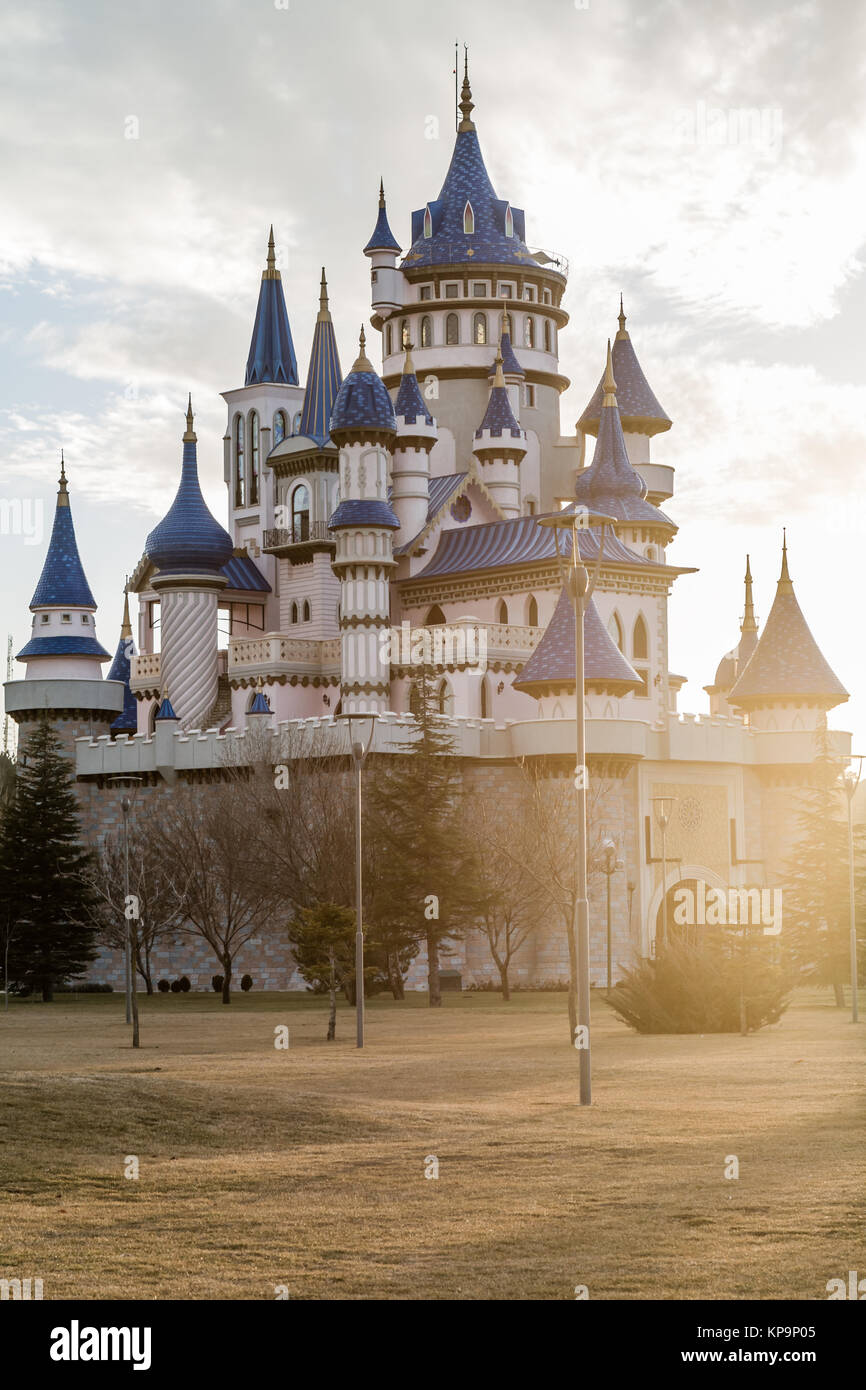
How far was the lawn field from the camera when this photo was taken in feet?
38.1

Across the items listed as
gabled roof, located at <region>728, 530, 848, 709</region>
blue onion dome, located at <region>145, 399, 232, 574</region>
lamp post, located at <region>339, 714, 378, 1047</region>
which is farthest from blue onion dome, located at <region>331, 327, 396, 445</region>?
lamp post, located at <region>339, 714, 378, 1047</region>

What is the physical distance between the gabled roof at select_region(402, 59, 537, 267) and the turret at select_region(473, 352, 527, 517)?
261 inches

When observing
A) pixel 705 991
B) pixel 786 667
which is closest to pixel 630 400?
pixel 786 667

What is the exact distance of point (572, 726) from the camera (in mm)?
48219

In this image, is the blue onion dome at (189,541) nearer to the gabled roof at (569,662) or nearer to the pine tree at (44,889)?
the pine tree at (44,889)

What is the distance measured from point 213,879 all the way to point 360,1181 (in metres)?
34.8

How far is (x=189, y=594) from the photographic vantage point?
62312 mm

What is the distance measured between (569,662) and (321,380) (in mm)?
21835

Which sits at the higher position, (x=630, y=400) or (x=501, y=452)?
(x=630, y=400)

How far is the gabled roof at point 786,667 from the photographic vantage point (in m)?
53.9

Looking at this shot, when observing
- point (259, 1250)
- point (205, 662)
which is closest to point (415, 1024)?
point (259, 1250)

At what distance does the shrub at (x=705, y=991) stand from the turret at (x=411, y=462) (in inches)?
1302

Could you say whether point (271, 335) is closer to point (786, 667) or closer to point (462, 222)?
point (462, 222)

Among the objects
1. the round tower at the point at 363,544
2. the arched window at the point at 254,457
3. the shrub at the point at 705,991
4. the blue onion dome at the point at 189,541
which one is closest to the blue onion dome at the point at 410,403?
the round tower at the point at 363,544
